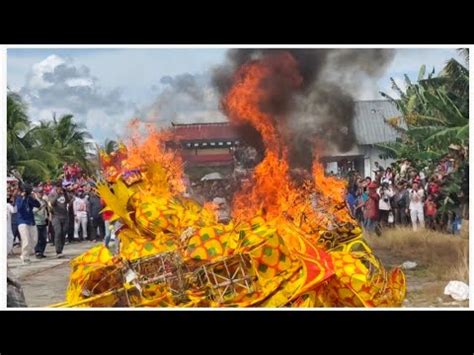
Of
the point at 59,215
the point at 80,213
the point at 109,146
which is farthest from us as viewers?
the point at 59,215

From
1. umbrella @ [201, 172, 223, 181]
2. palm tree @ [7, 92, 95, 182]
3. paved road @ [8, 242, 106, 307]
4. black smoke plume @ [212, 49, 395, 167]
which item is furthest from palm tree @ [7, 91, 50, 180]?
black smoke plume @ [212, 49, 395, 167]

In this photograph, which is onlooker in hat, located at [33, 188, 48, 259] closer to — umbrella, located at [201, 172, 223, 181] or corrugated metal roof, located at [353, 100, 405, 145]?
umbrella, located at [201, 172, 223, 181]

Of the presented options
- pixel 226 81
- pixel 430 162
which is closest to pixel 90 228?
pixel 226 81

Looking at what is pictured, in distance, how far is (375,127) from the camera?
7.34 meters

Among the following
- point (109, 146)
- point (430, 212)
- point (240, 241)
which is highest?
point (109, 146)

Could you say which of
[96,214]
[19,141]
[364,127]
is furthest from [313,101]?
[19,141]

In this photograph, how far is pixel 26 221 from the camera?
7301 mm

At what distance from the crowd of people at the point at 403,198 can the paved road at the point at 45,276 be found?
2390 mm

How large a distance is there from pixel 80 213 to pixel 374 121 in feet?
8.86

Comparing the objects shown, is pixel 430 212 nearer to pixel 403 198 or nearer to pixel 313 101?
pixel 403 198

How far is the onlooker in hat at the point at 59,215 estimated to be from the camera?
24.1ft

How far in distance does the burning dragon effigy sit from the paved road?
9 centimetres

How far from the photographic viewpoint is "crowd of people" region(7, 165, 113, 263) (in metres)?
7.27

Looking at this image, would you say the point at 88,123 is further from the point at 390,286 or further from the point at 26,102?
the point at 390,286
